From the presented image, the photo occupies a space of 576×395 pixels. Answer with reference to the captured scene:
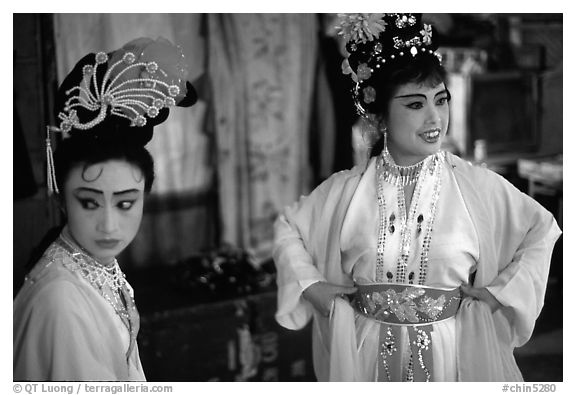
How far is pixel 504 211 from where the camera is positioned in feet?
5.75

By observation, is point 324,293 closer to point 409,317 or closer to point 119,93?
point 409,317

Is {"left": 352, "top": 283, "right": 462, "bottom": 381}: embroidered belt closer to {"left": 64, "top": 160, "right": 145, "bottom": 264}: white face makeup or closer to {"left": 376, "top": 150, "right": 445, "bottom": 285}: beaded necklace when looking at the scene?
{"left": 376, "top": 150, "right": 445, "bottom": 285}: beaded necklace

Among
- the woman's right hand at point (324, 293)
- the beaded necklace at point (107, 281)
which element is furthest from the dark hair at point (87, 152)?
the woman's right hand at point (324, 293)

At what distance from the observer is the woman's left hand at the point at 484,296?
5.73ft

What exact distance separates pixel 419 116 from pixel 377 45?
0.20 m

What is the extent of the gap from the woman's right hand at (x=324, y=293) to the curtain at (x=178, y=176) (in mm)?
1229

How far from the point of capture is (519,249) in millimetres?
1756

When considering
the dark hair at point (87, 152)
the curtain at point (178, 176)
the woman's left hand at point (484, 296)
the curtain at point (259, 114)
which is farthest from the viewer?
the curtain at point (259, 114)

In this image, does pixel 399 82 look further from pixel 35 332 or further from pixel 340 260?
pixel 35 332

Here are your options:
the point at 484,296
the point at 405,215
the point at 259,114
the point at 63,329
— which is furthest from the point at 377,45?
the point at 259,114

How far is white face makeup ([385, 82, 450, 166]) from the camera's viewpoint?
5.65 ft

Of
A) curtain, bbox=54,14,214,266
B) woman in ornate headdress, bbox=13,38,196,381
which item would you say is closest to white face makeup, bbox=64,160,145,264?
woman in ornate headdress, bbox=13,38,196,381

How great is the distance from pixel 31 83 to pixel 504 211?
5.19 feet

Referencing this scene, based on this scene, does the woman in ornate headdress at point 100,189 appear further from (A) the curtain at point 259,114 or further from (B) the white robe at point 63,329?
(A) the curtain at point 259,114
